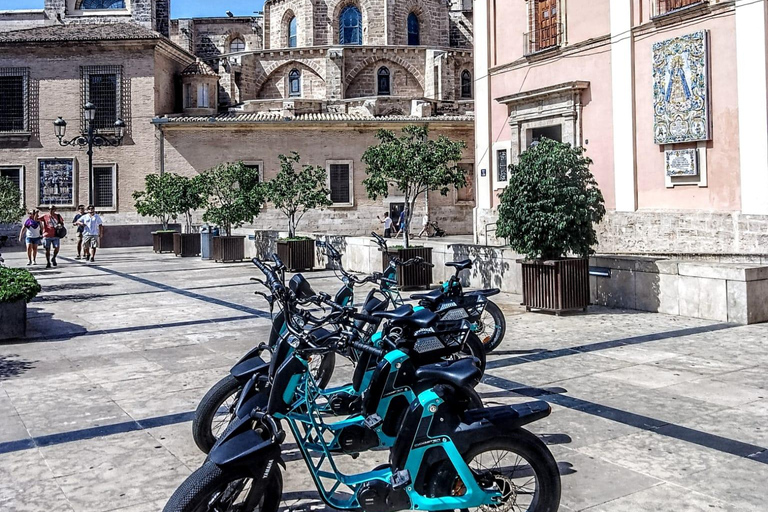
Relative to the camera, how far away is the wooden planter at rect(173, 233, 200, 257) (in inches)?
907

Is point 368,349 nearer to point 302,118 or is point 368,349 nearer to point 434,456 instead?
point 434,456

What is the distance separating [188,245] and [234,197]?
3.92 meters

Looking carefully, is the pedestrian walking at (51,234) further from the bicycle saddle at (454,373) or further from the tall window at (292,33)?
the tall window at (292,33)

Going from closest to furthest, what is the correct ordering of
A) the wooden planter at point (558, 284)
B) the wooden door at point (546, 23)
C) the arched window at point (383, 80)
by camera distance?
the wooden planter at point (558, 284), the wooden door at point (546, 23), the arched window at point (383, 80)

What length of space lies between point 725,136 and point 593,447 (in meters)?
11.3

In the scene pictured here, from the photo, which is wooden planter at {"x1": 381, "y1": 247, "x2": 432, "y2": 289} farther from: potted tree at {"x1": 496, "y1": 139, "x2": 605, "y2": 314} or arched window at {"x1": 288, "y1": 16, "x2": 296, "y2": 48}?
arched window at {"x1": 288, "y1": 16, "x2": 296, "y2": 48}

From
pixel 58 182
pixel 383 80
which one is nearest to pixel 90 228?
pixel 58 182

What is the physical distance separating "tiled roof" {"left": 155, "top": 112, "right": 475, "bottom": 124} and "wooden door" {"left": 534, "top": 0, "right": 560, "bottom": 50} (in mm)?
15016

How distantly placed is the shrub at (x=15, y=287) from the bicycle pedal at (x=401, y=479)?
258 inches

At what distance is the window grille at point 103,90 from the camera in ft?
112

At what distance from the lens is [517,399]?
547 centimetres

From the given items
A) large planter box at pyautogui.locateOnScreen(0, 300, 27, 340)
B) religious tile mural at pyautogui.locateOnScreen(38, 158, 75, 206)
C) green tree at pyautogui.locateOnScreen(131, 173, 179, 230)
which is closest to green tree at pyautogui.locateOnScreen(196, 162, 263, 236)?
green tree at pyautogui.locateOnScreen(131, 173, 179, 230)

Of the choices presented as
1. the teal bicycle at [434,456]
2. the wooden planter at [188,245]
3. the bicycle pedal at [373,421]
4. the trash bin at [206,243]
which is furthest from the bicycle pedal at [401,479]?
the wooden planter at [188,245]

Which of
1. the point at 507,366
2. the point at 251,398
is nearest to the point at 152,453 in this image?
the point at 251,398
